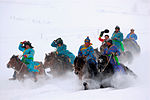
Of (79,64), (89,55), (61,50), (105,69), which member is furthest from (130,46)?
(79,64)

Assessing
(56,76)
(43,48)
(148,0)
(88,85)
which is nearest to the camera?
(88,85)

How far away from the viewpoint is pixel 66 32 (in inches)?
1250

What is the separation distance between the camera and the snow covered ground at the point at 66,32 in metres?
7.63

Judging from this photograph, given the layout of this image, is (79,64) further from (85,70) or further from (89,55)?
(89,55)

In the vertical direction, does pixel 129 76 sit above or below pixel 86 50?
below

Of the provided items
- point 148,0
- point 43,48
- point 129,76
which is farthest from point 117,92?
point 148,0

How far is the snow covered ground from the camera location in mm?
7632

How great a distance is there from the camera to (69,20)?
4516 cm

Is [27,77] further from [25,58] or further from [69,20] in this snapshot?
[69,20]

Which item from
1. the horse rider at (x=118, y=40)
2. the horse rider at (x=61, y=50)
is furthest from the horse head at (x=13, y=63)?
the horse rider at (x=118, y=40)

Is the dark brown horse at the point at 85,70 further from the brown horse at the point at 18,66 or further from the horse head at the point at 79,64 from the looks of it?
the brown horse at the point at 18,66

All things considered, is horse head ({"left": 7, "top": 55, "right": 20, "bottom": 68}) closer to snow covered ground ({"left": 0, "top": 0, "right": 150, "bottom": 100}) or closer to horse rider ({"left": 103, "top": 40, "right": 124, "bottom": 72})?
snow covered ground ({"left": 0, "top": 0, "right": 150, "bottom": 100})

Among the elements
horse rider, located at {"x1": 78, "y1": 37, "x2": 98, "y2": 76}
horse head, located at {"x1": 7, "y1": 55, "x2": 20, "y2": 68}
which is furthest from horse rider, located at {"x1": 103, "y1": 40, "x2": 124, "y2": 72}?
horse head, located at {"x1": 7, "y1": 55, "x2": 20, "y2": 68}

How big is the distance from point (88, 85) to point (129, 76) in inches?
76.9
